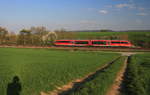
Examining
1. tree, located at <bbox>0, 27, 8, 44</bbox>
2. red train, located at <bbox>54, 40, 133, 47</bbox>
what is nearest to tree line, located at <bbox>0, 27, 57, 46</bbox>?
tree, located at <bbox>0, 27, 8, 44</bbox>

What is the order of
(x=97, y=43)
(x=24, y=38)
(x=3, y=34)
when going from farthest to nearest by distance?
(x=3, y=34)
(x=24, y=38)
(x=97, y=43)

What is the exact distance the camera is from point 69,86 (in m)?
10.4

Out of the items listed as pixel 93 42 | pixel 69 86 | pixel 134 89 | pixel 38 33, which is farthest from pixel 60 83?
pixel 38 33

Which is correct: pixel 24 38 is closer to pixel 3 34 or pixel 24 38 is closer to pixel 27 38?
pixel 27 38

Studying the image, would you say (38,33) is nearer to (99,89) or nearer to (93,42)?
(93,42)

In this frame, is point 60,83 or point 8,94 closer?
point 8,94

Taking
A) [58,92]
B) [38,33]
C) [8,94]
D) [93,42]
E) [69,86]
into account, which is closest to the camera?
[8,94]

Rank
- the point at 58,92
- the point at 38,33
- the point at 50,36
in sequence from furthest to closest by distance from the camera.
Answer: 1. the point at 38,33
2. the point at 50,36
3. the point at 58,92

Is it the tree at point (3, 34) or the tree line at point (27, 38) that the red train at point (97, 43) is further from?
the tree at point (3, 34)

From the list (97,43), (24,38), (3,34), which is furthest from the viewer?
(3,34)

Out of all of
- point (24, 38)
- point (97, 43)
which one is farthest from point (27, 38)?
point (97, 43)

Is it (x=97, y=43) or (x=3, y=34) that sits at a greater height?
(x=3, y=34)

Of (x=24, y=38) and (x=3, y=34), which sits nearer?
(x=24, y=38)

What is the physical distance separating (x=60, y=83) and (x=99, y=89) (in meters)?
2.95
